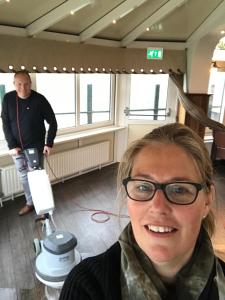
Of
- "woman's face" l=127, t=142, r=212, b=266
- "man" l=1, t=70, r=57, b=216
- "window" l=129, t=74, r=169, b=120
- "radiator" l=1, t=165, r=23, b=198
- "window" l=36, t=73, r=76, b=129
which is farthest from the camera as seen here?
"window" l=129, t=74, r=169, b=120

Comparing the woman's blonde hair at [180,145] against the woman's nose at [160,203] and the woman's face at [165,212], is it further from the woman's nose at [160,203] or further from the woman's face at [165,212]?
the woman's nose at [160,203]

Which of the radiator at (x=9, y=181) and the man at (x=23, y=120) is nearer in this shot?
the man at (x=23, y=120)

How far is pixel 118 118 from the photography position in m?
5.44

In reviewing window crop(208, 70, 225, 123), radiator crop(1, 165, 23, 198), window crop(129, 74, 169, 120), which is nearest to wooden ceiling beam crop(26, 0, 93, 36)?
radiator crop(1, 165, 23, 198)

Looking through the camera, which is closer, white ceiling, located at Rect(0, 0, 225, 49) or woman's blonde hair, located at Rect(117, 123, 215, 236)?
woman's blonde hair, located at Rect(117, 123, 215, 236)

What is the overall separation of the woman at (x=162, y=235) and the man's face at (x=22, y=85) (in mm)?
2495

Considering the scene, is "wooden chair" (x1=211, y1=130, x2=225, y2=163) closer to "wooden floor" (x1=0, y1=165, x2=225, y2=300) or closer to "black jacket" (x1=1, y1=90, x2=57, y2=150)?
"wooden floor" (x1=0, y1=165, x2=225, y2=300)

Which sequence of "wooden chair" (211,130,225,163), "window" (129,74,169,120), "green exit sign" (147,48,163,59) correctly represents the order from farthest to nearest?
"window" (129,74,169,120)
"wooden chair" (211,130,225,163)
"green exit sign" (147,48,163,59)

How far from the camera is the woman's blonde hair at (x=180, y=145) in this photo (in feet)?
2.60

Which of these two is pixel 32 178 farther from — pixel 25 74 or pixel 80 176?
pixel 80 176

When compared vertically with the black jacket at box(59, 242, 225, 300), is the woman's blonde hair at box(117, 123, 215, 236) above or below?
above

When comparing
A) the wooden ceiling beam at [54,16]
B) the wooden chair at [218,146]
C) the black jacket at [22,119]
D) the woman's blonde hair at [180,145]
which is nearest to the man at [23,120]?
the black jacket at [22,119]

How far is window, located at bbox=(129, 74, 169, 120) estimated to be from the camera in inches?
211

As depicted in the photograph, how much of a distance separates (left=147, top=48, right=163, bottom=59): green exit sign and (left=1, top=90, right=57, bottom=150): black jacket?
7.31ft
